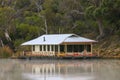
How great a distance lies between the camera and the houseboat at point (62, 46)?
53.3m

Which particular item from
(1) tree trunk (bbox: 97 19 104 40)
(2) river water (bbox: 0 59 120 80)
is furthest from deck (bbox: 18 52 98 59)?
Answer: (2) river water (bbox: 0 59 120 80)

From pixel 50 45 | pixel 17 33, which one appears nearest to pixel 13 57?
pixel 50 45

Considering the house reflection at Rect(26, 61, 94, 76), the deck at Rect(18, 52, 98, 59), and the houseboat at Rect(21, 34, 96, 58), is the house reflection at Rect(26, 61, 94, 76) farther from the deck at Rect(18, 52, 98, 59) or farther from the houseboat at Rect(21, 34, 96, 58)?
the houseboat at Rect(21, 34, 96, 58)

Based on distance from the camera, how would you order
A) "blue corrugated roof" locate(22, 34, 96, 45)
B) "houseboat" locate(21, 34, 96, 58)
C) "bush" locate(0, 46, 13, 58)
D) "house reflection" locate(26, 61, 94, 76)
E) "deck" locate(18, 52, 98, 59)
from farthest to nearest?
"bush" locate(0, 46, 13, 58), "blue corrugated roof" locate(22, 34, 96, 45), "houseboat" locate(21, 34, 96, 58), "deck" locate(18, 52, 98, 59), "house reflection" locate(26, 61, 94, 76)

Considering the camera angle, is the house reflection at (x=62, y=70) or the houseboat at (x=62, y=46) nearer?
the house reflection at (x=62, y=70)

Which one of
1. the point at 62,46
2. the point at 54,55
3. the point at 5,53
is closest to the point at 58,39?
the point at 62,46

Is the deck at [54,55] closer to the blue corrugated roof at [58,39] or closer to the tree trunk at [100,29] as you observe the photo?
the blue corrugated roof at [58,39]

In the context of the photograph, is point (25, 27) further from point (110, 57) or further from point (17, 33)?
point (110, 57)

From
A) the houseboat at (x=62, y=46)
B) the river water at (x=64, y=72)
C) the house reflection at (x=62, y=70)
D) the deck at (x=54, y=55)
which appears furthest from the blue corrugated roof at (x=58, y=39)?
the river water at (x=64, y=72)

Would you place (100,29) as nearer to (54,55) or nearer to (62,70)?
(54,55)

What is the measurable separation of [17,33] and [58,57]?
20464 millimetres

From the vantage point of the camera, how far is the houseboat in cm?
5334

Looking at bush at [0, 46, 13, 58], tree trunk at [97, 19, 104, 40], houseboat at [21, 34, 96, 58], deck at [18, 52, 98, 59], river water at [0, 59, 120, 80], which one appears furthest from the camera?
tree trunk at [97, 19, 104, 40]

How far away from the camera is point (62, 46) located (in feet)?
181
